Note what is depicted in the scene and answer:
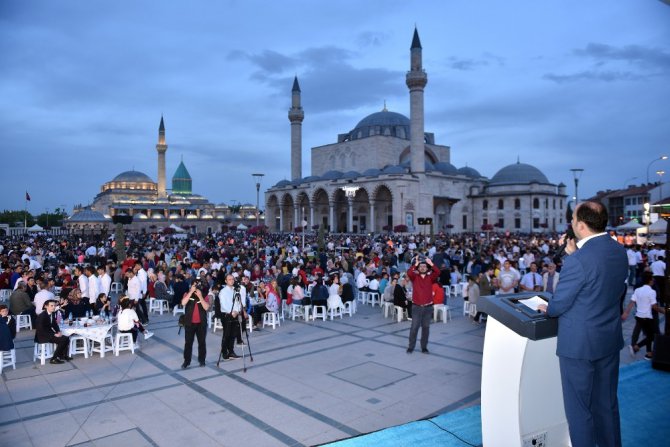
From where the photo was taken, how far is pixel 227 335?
7723 mm

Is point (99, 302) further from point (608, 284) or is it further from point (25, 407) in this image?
point (608, 284)

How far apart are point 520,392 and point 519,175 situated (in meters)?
62.0

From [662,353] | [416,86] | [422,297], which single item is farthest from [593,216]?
[416,86]

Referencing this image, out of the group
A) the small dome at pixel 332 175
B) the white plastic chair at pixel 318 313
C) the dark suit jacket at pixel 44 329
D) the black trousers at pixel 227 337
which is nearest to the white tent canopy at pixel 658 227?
the white plastic chair at pixel 318 313

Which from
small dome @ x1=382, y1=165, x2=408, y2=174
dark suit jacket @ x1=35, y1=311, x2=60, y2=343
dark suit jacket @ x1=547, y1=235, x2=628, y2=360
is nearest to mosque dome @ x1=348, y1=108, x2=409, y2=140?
small dome @ x1=382, y1=165, x2=408, y2=174

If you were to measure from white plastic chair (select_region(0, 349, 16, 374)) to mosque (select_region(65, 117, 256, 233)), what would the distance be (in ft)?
197

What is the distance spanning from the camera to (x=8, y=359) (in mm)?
7582

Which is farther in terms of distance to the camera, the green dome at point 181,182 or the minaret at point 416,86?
the green dome at point 181,182

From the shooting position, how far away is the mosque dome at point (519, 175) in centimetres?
5900

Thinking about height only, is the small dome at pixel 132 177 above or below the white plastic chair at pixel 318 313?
above

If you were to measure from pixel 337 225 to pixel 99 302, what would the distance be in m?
49.1

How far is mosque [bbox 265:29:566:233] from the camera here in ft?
159

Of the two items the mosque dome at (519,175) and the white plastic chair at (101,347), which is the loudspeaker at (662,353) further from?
the mosque dome at (519,175)

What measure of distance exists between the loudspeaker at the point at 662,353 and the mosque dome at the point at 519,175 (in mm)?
56141
